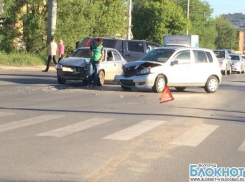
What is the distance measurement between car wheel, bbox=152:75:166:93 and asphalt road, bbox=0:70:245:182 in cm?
142

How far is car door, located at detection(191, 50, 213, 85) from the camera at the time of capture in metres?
21.3

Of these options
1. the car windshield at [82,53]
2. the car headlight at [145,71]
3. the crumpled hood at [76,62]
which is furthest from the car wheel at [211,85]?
the car windshield at [82,53]

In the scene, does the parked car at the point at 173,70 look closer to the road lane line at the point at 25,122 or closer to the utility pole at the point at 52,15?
the road lane line at the point at 25,122

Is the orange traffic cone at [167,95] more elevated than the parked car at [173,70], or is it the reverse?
the parked car at [173,70]

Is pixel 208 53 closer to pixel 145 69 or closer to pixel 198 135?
pixel 145 69

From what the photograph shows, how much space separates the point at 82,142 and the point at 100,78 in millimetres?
12242

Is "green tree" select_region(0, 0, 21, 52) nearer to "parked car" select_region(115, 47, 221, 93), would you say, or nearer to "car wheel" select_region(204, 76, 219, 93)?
"parked car" select_region(115, 47, 221, 93)

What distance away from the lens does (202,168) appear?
834 cm

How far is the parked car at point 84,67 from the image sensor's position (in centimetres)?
2203

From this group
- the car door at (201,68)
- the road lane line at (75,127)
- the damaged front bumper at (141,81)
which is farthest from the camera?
the car door at (201,68)

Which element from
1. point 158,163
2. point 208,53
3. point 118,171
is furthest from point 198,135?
point 208,53

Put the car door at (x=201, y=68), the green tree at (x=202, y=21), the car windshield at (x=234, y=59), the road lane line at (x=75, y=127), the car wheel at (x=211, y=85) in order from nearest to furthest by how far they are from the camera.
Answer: the road lane line at (x=75, y=127) → the car door at (x=201, y=68) → the car wheel at (x=211, y=85) → the car windshield at (x=234, y=59) → the green tree at (x=202, y=21)

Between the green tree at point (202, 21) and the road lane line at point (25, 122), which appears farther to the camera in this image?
the green tree at point (202, 21)

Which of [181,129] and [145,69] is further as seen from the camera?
[145,69]
